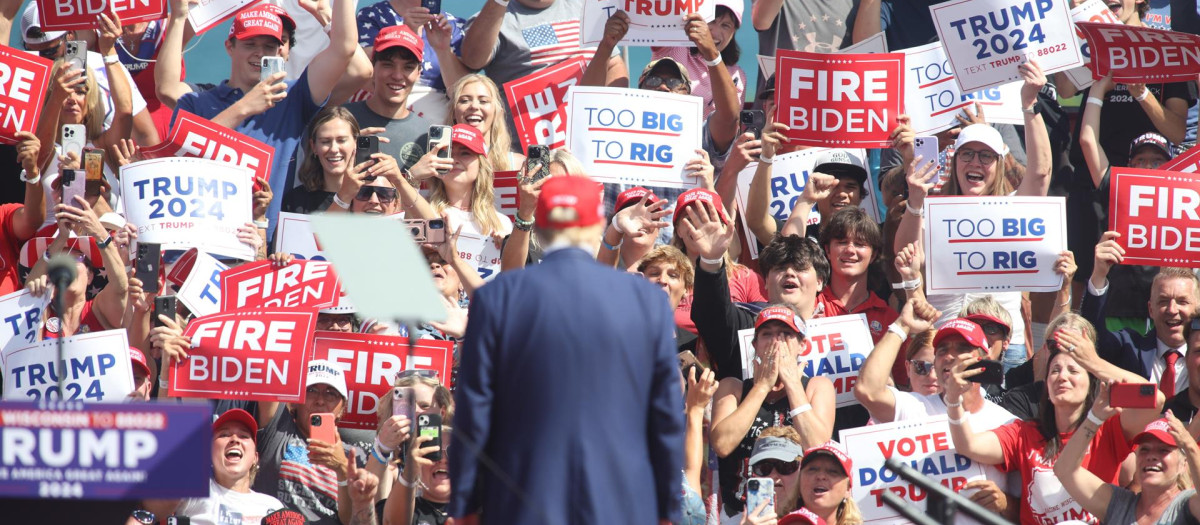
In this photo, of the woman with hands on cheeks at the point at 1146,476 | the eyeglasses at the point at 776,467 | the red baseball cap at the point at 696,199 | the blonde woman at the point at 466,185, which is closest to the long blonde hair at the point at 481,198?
the blonde woman at the point at 466,185

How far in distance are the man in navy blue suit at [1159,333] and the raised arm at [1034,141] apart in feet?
2.32

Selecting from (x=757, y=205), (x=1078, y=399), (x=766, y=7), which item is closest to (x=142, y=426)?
(x=1078, y=399)

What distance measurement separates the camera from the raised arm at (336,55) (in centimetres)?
942

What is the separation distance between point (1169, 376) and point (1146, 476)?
1400mm

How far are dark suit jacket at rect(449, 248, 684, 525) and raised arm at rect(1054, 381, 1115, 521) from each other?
9.98ft

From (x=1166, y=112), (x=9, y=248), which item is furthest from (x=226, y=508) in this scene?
(x=1166, y=112)

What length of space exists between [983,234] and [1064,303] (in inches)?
21.7

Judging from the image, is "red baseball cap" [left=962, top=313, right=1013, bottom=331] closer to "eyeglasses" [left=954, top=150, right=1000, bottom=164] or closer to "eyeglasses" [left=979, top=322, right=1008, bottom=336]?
"eyeglasses" [left=979, top=322, right=1008, bottom=336]

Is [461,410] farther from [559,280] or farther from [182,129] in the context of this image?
[182,129]

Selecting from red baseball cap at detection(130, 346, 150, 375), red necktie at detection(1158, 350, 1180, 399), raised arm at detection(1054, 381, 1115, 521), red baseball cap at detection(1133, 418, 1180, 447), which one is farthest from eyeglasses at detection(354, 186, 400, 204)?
red necktie at detection(1158, 350, 1180, 399)

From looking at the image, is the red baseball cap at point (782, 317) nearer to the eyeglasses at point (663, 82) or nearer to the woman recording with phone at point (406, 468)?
the woman recording with phone at point (406, 468)

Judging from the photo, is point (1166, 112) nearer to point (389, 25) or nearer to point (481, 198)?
point (481, 198)

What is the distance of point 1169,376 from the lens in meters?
8.41

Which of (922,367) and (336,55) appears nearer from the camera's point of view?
(922,367)
